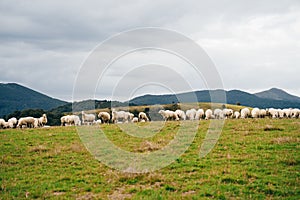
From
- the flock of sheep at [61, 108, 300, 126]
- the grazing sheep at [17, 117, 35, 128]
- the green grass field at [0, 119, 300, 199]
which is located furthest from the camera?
the flock of sheep at [61, 108, 300, 126]

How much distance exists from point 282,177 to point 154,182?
5.12 meters

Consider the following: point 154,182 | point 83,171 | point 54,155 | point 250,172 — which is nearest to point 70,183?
point 83,171

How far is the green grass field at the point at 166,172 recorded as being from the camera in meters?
12.1

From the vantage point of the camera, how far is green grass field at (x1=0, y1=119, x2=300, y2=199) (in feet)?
39.5

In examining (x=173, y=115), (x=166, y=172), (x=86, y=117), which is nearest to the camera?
(x=166, y=172)

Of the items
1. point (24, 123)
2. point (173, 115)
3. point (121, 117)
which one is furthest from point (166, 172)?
point (121, 117)

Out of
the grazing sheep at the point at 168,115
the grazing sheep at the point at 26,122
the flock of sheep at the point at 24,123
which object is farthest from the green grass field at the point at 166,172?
the grazing sheep at the point at 168,115

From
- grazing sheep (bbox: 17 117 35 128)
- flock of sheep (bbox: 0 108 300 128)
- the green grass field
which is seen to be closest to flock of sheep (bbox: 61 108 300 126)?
flock of sheep (bbox: 0 108 300 128)

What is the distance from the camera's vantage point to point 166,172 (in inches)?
582

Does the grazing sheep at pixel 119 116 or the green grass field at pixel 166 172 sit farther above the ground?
the grazing sheep at pixel 119 116

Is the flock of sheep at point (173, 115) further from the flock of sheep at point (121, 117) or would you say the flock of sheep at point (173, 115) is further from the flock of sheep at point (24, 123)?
the flock of sheep at point (24, 123)

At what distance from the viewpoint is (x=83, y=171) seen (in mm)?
15367

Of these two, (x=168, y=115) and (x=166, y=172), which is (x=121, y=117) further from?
(x=166, y=172)

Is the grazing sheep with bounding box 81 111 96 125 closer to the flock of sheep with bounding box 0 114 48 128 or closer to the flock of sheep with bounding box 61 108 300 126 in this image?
the flock of sheep with bounding box 61 108 300 126
